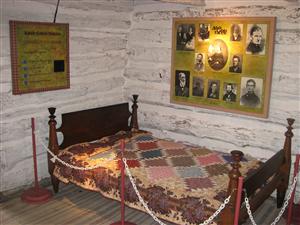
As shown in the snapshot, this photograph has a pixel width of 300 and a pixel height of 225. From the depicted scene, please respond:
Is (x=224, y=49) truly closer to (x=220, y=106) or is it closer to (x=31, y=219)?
(x=220, y=106)

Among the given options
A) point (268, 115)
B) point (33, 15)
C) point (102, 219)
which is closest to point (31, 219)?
point (102, 219)

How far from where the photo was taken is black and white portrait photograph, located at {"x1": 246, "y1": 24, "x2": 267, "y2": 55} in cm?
499

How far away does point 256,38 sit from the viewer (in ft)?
16.6

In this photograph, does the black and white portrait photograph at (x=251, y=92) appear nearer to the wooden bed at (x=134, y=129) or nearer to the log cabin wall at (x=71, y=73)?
the wooden bed at (x=134, y=129)

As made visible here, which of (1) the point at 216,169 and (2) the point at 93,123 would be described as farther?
(2) the point at 93,123

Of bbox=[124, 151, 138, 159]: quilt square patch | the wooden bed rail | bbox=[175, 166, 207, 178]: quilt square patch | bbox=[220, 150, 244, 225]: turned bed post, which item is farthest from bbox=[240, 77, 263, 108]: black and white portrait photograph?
bbox=[220, 150, 244, 225]: turned bed post

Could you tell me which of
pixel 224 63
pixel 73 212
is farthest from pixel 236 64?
pixel 73 212

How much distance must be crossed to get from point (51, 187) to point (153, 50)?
2831 millimetres

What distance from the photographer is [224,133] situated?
5.62m

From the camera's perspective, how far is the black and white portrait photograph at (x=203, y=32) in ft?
18.0

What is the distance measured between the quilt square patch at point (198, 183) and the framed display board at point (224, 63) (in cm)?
148

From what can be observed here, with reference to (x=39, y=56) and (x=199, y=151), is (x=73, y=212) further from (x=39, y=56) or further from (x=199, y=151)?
(x=39, y=56)

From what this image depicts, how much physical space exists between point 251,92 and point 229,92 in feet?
1.14

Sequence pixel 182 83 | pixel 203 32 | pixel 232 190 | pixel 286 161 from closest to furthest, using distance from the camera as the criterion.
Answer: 1. pixel 232 190
2. pixel 286 161
3. pixel 203 32
4. pixel 182 83
